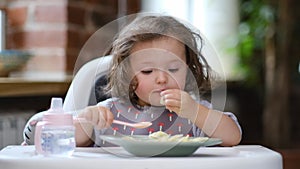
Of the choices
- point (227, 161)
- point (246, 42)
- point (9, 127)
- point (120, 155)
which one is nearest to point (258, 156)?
point (227, 161)

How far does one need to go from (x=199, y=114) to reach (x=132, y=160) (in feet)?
0.54

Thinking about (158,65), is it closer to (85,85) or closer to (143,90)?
(143,90)

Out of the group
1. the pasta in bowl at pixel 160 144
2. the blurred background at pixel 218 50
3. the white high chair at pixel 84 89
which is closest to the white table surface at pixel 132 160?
the pasta in bowl at pixel 160 144

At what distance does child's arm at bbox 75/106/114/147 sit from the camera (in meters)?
0.89

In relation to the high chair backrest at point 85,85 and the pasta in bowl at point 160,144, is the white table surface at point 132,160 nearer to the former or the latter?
the pasta in bowl at point 160,144

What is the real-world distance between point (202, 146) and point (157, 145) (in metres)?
0.09

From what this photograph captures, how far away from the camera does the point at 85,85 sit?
1.21 metres

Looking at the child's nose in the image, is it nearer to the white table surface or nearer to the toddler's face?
the toddler's face

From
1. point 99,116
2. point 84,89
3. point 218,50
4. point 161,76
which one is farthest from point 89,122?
point 218,50

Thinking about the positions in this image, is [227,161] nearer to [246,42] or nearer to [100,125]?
[100,125]

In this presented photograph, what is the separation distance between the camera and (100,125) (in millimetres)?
894

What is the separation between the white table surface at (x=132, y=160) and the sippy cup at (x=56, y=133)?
15mm

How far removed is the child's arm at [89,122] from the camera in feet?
2.92

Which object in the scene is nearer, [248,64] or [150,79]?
[150,79]
